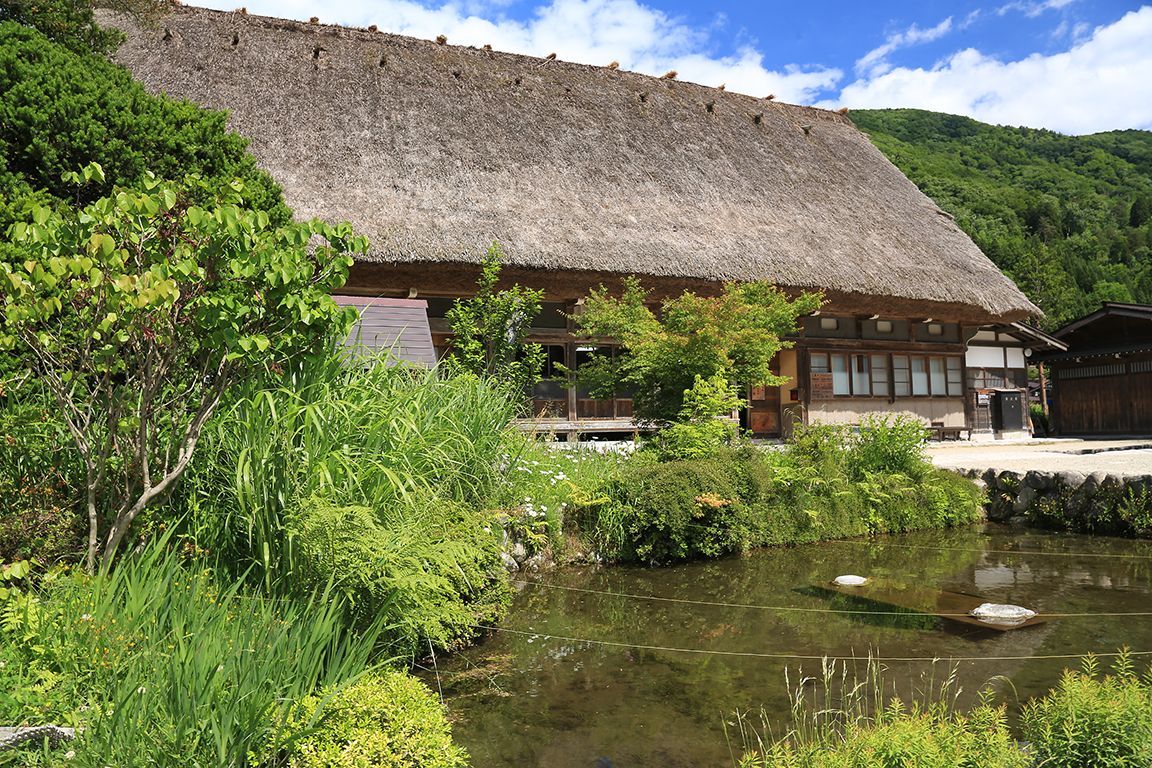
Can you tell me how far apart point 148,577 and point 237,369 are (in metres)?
0.94

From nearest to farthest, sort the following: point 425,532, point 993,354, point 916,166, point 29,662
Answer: point 29,662 < point 425,532 < point 993,354 < point 916,166

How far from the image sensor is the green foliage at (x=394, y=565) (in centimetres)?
331

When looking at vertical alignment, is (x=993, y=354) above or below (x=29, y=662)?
above

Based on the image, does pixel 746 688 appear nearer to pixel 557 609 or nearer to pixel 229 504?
pixel 557 609

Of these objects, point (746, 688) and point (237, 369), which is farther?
point (746, 688)

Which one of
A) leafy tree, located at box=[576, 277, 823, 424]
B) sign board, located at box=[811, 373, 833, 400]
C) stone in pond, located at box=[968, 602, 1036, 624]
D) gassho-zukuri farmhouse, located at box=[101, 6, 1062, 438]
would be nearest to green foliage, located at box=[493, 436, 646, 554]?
leafy tree, located at box=[576, 277, 823, 424]

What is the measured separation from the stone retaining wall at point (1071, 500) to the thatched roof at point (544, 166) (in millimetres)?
4520

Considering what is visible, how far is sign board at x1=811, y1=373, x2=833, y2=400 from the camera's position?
45.9ft

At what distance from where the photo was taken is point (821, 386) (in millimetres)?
14055

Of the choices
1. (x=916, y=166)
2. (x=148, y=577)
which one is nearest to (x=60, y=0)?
(x=148, y=577)

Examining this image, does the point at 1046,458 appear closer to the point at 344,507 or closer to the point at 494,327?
the point at 494,327

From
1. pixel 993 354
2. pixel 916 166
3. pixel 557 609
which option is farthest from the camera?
pixel 916 166

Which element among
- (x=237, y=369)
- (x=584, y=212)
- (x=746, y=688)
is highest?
(x=584, y=212)

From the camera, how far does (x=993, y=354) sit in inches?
649
